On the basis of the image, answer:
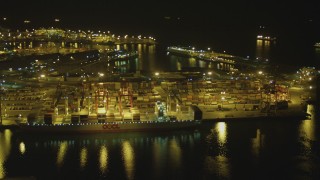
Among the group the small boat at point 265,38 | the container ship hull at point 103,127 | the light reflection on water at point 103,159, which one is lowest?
the light reflection on water at point 103,159

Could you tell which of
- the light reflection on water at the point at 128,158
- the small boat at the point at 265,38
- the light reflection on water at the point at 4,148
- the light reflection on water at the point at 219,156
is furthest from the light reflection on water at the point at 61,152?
the small boat at the point at 265,38

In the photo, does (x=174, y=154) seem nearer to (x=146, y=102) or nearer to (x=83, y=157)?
(x=83, y=157)

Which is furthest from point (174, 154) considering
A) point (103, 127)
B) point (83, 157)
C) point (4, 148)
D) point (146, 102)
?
point (4, 148)

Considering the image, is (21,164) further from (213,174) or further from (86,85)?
(86,85)

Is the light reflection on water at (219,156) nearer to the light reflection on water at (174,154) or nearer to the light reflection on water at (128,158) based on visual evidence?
the light reflection on water at (174,154)

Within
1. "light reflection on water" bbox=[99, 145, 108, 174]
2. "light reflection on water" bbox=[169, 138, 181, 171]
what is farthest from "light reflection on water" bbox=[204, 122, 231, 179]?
"light reflection on water" bbox=[99, 145, 108, 174]

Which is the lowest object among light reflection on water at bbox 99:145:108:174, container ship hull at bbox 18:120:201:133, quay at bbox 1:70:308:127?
light reflection on water at bbox 99:145:108:174

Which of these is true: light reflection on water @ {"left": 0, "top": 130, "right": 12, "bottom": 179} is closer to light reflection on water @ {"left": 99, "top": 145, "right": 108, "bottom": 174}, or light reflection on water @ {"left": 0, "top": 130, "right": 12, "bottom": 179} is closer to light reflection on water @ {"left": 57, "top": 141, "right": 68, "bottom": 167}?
light reflection on water @ {"left": 57, "top": 141, "right": 68, "bottom": 167}

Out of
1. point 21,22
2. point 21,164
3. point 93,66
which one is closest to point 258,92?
point 21,164

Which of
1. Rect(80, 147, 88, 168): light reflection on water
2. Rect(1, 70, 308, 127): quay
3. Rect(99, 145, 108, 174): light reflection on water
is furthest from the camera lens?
Rect(1, 70, 308, 127): quay
